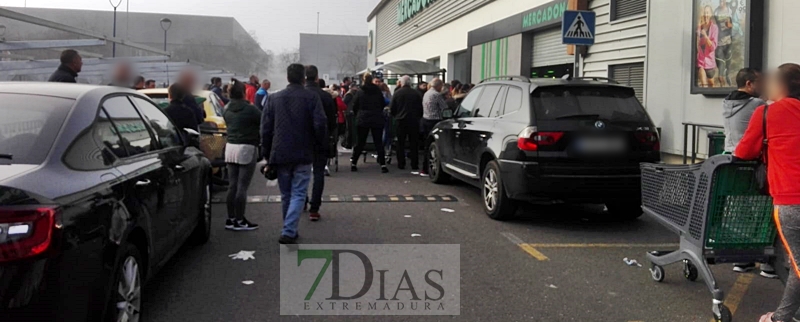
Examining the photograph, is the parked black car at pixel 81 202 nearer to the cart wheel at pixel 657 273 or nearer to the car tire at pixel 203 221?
the car tire at pixel 203 221

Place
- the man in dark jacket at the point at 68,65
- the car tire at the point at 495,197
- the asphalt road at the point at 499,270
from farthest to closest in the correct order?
the car tire at the point at 495,197, the man in dark jacket at the point at 68,65, the asphalt road at the point at 499,270

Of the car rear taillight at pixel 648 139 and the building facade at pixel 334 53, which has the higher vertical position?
the building facade at pixel 334 53

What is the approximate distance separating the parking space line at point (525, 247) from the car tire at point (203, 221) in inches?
116

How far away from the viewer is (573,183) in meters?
7.22

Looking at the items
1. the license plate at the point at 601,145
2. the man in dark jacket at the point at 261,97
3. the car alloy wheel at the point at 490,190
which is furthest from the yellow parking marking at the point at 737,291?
the man in dark jacket at the point at 261,97

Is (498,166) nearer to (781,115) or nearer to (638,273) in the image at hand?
(638,273)

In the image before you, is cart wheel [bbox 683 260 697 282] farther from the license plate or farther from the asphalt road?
the license plate

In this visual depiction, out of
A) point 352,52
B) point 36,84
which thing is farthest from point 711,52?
point 352,52

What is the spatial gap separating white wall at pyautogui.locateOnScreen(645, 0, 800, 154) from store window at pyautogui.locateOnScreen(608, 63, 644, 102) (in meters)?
0.57

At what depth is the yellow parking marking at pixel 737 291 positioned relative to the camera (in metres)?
4.92

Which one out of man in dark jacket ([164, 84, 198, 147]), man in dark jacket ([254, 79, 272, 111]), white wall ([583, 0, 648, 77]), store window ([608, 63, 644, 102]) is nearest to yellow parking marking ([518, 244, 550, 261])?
man in dark jacket ([164, 84, 198, 147])

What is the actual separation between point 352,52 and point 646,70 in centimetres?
5803

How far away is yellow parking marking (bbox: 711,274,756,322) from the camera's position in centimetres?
492

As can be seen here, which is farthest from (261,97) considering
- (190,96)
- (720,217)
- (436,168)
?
(720,217)
